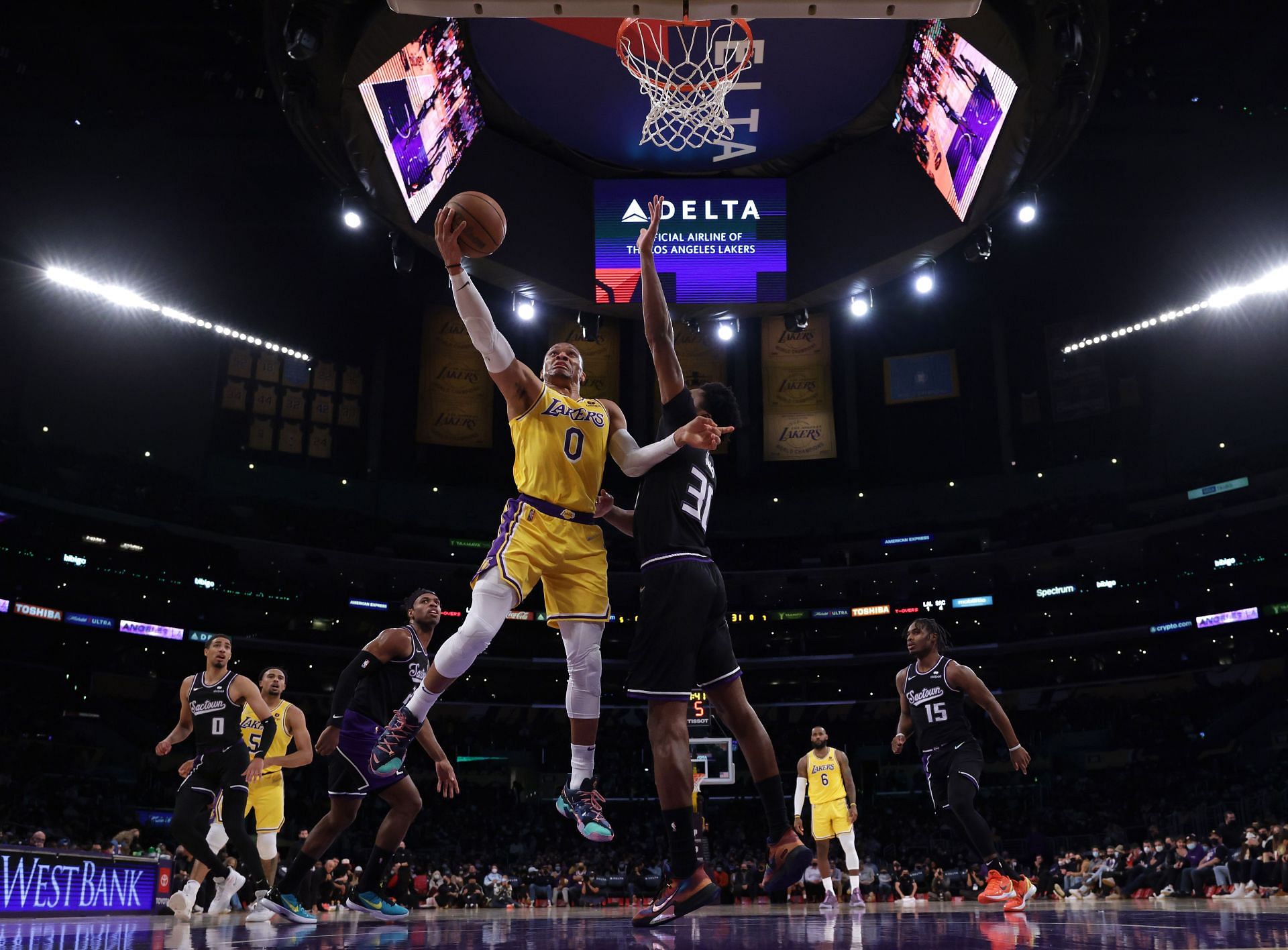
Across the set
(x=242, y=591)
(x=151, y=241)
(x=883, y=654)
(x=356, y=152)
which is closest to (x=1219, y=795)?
(x=883, y=654)

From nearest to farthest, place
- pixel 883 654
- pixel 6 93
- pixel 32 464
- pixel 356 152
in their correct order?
1. pixel 356 152
2. pixel 6 93
3. pixel 32 464
4. pixel 883 654

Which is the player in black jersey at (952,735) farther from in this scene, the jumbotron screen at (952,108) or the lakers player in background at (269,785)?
the jumbotron screen at (952,108)

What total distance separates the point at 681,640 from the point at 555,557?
0.89 meters

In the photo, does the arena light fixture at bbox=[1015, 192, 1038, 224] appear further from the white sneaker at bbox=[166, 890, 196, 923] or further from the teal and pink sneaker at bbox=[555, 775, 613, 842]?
the white sneaker at bbox=[166, 890, 196, 923]

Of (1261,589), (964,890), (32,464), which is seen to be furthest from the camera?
(1261,589)

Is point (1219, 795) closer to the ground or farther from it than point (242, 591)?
closer to the ground

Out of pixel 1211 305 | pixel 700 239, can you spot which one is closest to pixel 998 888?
pixel 700 239

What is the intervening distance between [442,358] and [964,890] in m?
19.1

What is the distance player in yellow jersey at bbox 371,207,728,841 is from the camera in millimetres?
4957

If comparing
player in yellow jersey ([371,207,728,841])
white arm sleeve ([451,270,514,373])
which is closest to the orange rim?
white arm sleeve ([451,270,514,373])

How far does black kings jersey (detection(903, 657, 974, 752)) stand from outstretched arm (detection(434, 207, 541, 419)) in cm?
457

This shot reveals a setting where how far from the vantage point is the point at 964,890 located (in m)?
23.5

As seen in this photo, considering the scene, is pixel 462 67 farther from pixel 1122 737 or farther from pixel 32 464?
pixel 1122 737

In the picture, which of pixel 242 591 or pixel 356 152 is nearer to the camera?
pixel 356 152
